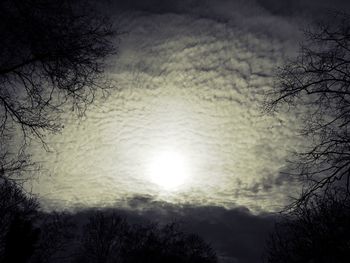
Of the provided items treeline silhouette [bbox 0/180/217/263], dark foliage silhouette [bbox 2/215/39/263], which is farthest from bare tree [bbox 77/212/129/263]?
dark foliage silhouette [bbox 2/215/39/263]

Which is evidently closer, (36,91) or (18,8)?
Answer: (18,8)

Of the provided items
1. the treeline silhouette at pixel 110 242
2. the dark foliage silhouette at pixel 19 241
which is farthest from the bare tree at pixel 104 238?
the dark foliage silhouette at pixel 19 241

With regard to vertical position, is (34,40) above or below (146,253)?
below

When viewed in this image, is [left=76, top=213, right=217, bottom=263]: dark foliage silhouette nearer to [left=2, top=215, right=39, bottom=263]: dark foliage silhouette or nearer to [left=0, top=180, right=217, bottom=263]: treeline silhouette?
[left=0, top=180, right=217, bottom=263]: treeline silhouette

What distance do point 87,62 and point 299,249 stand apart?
19.1 metres

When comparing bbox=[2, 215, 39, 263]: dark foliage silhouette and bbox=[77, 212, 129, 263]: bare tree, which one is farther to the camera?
bbox=[77, 212, 129, 263]: bare tree

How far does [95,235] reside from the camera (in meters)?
45.4

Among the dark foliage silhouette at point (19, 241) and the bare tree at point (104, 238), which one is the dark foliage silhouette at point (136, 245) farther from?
the dark foliage silhouette at point (19, 241)

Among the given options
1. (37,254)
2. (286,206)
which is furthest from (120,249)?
(286,206)

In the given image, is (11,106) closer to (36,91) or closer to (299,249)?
(36,91)

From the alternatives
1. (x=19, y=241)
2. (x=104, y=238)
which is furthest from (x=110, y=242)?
(x=19, y=241)

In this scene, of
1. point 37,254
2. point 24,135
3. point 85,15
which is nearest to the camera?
point 85,15

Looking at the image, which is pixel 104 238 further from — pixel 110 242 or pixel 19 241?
pixel 19 241

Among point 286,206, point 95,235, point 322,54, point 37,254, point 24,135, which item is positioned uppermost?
point 95,235
